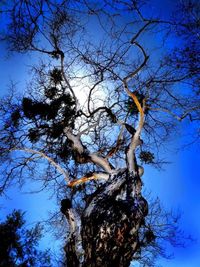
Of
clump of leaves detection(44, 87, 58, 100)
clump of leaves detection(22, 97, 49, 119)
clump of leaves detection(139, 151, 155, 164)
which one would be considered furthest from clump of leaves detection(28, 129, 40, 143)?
clump of leaves detection(139, 151, 155, 164)

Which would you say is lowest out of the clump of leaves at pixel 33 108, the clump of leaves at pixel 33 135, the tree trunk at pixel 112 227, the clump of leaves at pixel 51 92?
the tree trunk at pixel 112 227

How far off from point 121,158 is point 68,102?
112 inches

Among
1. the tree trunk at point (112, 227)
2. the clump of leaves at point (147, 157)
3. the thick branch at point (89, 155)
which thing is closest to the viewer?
the tree trunk at point (112, 227)

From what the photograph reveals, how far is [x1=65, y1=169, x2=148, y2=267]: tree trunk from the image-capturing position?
491cm

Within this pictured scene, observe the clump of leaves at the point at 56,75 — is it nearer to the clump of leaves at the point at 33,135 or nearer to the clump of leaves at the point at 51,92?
the clump of leaves at the point at 51,92

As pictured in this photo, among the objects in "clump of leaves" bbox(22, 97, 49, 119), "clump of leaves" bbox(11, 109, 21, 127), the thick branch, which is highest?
"clump of leaves" bbox(22, 97, 49, 119)

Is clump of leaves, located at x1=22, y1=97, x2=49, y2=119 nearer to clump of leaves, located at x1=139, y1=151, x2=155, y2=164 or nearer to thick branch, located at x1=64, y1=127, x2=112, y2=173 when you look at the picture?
thick branch, located at x1=64, y1=127, x2=112, y2=173

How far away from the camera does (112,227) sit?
5070 mm

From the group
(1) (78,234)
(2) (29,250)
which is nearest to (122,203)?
(1) (78,234)

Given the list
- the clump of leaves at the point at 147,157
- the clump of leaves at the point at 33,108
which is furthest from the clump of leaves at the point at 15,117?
the clump of leaves at the point at 147,157

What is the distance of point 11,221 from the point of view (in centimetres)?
1559

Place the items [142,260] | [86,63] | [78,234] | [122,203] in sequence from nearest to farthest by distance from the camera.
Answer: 1. [122,203]
2. [78,234]
3. [86,63]
4. [142,260]

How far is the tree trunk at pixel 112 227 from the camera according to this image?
491cm

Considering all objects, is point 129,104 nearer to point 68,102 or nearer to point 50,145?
point 68,102
